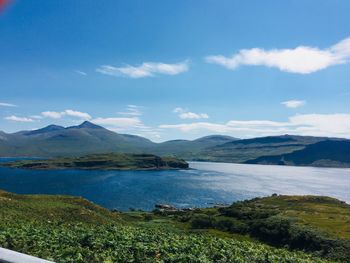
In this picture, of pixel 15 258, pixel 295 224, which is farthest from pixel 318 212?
pixel 15 258

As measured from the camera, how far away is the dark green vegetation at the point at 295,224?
8269 centimetres

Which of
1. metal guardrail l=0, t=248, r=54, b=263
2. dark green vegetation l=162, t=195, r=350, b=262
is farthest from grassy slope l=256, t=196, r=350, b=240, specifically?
metal guardrail l=0, t=248, r=54, b=263

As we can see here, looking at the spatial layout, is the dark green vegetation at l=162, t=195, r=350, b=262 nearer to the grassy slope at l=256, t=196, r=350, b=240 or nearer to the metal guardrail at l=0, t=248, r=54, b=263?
the grassy slope at l=256, t=196, r=350, b=240

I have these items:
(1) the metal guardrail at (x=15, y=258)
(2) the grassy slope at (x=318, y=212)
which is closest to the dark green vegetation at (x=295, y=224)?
(2) the grassy slope at (x=318, y=212)

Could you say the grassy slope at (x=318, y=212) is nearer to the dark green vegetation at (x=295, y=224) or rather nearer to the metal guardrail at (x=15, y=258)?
the dark green vegetation at (x=295, y=224)

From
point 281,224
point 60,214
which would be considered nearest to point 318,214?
point 281,224

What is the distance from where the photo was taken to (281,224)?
322 feet

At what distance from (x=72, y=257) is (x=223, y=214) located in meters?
127

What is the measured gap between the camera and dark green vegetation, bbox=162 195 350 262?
82.7m

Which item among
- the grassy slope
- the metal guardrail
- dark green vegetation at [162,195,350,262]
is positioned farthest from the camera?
the grassy slope

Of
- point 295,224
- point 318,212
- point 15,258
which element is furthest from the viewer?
point 318,212

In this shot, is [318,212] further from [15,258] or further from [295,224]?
[15,258]

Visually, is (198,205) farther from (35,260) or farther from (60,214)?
(35,260)

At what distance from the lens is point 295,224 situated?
101 m
